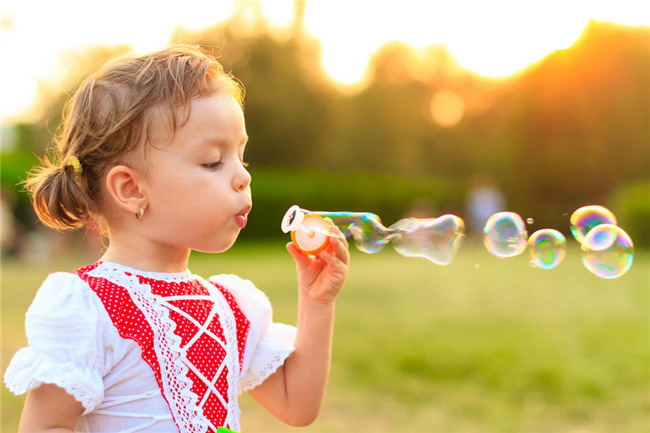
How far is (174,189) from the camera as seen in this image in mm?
1537

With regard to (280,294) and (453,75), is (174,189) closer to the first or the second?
(280,294)

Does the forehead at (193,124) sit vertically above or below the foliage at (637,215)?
below

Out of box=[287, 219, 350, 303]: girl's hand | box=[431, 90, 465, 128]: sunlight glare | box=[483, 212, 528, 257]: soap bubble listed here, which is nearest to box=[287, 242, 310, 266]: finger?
box=[287, 219, 350, 303]: girl's hand

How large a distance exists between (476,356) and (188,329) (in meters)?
3.66

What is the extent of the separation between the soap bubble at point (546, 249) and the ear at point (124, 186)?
147 centimetres

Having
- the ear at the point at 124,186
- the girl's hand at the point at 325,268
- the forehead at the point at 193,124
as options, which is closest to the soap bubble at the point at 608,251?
the girl's hand at the point at 325,268

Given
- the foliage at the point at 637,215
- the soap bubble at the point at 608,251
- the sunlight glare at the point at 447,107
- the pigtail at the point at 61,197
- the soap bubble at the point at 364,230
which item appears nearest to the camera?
the pigtail at the point at 61,197

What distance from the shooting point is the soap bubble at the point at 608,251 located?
2.50 meters

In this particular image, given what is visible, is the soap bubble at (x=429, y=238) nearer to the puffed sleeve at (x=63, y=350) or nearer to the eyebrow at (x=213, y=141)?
the eyebrow at (x=213, y=141)

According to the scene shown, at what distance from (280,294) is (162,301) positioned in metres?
6.27

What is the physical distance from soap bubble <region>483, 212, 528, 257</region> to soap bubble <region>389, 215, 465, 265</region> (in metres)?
0.18

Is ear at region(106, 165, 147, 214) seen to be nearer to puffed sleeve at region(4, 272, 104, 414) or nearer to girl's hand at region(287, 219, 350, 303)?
puffed sleeve at region(4, 272, 104, 414)

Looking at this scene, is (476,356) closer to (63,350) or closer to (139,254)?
(139,254)

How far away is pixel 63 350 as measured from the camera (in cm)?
142
